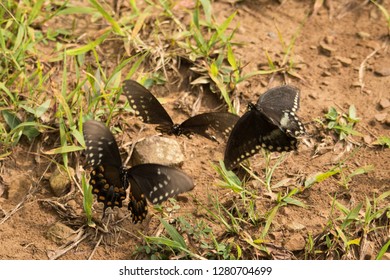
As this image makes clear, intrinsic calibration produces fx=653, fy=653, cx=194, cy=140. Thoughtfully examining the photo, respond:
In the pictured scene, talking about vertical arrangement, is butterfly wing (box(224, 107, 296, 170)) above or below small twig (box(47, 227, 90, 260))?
above

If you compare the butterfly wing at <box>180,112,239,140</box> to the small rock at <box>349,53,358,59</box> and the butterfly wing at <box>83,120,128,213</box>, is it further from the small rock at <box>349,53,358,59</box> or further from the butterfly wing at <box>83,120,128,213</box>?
the small rock at <box>349,53,358,59</box>

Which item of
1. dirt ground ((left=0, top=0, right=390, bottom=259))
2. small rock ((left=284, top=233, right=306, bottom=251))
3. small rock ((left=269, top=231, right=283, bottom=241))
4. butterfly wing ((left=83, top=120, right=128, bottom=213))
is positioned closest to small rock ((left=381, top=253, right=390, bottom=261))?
dirt ground ((left=0, top=0, right=390, bottom=259))

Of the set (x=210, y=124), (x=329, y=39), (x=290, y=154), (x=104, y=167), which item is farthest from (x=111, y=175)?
(x=329, y=39)

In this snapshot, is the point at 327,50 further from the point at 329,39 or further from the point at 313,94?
the point at 313,94

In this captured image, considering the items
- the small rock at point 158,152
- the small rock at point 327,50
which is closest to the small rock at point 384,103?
the small rock at point 327,50

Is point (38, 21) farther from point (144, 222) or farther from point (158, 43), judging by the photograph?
point (144, 222)

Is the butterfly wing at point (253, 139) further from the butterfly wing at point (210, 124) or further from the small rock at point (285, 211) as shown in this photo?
the small rock at point (285, 211)

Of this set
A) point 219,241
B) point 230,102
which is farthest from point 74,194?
point 230,102
